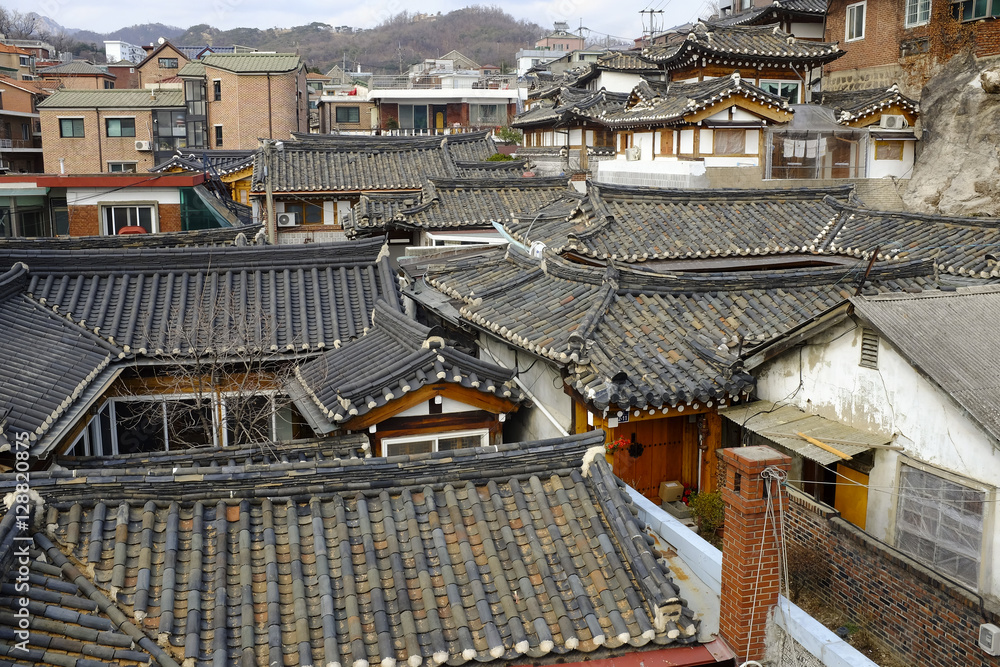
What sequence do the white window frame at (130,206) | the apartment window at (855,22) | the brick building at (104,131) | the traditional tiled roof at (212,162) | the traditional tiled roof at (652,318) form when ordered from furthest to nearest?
1. the brick building at (104,131)
2. the traditional tiled roof at (212,162)
3. the apartment window at (855,22)
4. the white window frame at (130,206)
5. the traditional tiled roof at (652,318)

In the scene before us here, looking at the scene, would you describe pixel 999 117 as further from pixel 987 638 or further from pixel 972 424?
pixel 987 638

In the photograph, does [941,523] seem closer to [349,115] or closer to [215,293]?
[215,293]

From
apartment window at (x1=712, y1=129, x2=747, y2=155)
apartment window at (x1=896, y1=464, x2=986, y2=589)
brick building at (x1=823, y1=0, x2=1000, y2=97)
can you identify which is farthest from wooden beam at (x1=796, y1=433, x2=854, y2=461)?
brick building at (x1=823, y1=0, x2=1000, y2=97)

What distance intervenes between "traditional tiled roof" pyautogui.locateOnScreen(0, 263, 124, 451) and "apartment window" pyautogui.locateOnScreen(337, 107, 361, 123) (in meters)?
58.2

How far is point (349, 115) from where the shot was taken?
69.7 m

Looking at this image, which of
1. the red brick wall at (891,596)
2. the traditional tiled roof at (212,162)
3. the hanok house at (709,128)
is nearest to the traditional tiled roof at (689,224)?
the hanok house at (709,128)

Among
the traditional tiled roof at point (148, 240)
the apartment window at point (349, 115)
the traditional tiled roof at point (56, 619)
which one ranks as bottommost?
the traditional tiled roof at point (56, 619)

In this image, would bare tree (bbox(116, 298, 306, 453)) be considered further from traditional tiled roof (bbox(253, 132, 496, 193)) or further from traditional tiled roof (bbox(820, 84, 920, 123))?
traditional tiled roof (bbox(820, 84, 920, 123))

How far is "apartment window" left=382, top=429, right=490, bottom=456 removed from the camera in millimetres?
12531

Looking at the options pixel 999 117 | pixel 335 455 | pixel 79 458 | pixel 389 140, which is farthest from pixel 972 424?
pixel 389 140

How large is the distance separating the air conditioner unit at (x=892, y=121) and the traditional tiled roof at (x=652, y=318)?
64.2 ft

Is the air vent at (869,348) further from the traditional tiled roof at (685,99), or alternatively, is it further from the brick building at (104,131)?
the brick building at (104,131)

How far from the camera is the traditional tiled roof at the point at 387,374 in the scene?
1173 cm

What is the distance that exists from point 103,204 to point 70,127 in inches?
1488
